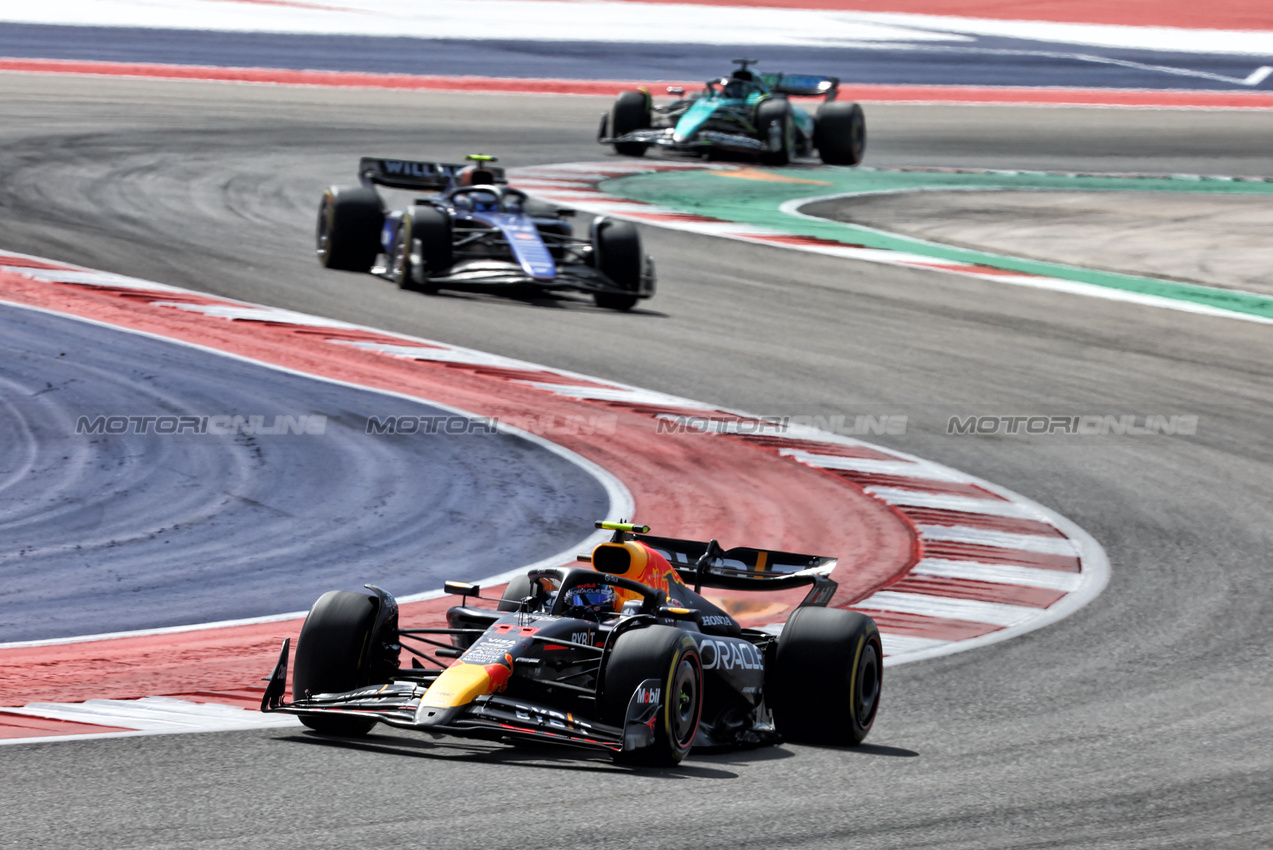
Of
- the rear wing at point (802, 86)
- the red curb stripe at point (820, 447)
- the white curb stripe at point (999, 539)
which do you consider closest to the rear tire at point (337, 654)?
the white curb stripe at point (999, 539)

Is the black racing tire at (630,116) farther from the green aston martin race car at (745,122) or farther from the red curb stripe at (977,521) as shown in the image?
the red curb stripe at (977,521)

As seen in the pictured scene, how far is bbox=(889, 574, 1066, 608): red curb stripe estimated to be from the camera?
10742 mm

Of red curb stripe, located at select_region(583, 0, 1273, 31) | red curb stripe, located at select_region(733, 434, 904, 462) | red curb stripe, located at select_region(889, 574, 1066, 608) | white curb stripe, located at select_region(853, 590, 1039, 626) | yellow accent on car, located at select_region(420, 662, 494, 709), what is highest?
red curb stripe, located at select_region(583, 0, 1273, 31)

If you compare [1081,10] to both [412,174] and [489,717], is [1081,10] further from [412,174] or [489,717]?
[489,717]

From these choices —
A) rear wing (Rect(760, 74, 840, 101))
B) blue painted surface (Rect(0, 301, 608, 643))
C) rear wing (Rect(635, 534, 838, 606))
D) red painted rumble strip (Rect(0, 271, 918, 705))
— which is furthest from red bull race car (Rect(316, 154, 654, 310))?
rear wing (Rect(760, 74, 840, 101))

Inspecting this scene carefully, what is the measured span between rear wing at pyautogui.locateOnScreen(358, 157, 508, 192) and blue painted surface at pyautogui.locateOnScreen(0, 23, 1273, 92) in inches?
759

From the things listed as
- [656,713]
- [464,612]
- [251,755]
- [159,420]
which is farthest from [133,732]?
[159,420]

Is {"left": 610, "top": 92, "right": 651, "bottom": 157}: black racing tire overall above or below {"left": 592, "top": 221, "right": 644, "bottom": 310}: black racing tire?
above

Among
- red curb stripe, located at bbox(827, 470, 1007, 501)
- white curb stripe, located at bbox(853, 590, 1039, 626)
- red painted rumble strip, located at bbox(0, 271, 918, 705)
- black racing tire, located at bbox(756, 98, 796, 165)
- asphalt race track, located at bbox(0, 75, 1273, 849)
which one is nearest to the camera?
asphalt race track, located at bbox(0, 75, 1273, 849)

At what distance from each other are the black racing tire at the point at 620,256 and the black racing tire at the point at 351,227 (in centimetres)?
246

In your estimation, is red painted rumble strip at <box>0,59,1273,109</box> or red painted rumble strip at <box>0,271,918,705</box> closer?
red painted rumble strip at <box>0,271,918,705</box>

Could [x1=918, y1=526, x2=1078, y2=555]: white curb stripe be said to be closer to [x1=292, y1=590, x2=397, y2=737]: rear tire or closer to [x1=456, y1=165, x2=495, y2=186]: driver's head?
[x1=292, y1=590, x2=397, y2=737]: rear tire

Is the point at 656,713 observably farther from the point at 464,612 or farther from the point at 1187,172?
the point at 1187,172

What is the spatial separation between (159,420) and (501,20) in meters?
34.1
